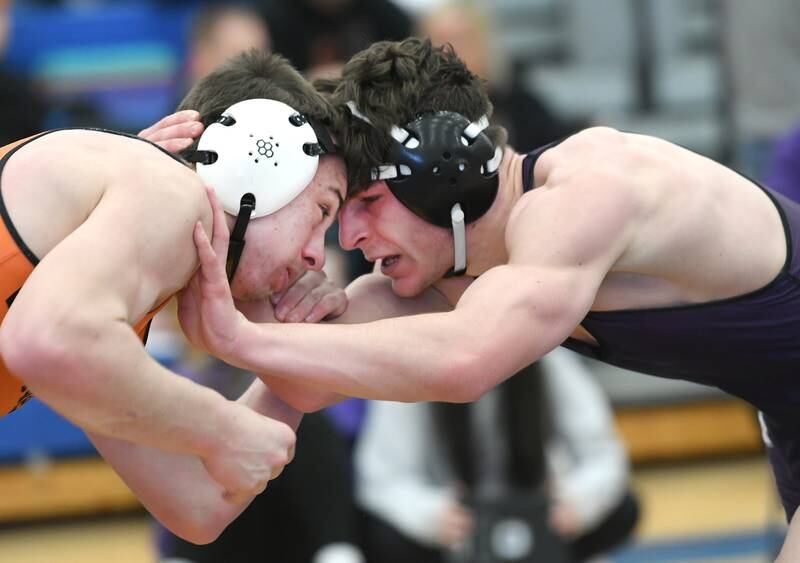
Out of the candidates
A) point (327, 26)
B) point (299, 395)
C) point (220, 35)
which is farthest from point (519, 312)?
point (327, 26)

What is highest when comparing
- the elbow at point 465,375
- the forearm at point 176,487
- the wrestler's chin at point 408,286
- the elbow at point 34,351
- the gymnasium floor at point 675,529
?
the elbow at point 34,351

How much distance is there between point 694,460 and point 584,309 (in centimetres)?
440

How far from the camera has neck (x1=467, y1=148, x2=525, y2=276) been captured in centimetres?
366

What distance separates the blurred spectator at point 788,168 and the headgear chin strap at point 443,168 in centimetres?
234

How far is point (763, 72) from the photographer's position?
642 cm

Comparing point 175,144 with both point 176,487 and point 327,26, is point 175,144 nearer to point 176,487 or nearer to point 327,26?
point 176,487

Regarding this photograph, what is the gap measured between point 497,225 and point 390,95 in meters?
0.41

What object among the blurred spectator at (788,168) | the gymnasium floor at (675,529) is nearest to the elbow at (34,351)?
the blurred spectator at (788,168)

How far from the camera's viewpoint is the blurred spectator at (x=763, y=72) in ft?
20.9

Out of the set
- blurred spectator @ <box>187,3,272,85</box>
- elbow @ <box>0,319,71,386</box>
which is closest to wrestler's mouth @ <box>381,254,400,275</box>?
elbow @ <box>0,319,71,386</box>

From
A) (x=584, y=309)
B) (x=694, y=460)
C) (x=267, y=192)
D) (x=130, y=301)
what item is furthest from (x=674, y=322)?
(x=694, y=460)

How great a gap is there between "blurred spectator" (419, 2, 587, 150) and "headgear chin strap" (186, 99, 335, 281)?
289cm

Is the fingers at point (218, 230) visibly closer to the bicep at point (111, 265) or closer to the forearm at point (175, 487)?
the bicep at point (111, 265)

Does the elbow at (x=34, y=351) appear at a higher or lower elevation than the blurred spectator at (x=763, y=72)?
higher
